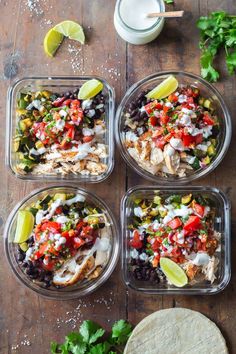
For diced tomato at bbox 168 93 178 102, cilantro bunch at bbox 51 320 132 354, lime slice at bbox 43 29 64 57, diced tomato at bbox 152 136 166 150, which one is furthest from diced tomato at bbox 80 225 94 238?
lime slice at bbox 43 29 64 57

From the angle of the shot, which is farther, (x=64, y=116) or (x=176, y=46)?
(x=176, y=46)

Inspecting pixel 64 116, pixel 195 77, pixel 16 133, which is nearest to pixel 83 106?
pixel 64 116

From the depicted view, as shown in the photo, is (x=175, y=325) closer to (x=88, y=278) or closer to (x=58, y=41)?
(x=88, y=278)

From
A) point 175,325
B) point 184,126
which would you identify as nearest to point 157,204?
point 184,126

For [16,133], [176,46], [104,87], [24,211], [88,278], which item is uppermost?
[176,46]

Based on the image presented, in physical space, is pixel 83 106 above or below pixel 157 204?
above
